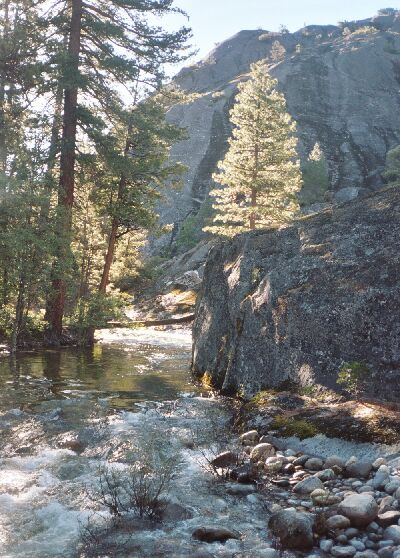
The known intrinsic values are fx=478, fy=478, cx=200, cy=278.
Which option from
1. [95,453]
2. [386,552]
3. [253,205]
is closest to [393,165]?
[253,205]

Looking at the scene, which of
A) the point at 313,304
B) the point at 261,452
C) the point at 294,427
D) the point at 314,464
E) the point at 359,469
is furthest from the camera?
the point at 313,304

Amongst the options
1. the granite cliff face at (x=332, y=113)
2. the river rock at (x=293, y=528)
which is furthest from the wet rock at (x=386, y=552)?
the granite cliff face at (x=332, y=113)

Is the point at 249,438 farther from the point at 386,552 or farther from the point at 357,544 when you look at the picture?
the point at 386,552

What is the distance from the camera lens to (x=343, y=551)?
432 centimetres

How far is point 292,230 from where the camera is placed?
496 inches

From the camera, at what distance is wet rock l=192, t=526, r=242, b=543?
186 inches

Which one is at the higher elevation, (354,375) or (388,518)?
(354,375)

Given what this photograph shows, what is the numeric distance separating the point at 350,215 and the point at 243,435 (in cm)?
626

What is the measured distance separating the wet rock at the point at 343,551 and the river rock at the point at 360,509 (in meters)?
0.43

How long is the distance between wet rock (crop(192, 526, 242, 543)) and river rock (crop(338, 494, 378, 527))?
1.12 meters

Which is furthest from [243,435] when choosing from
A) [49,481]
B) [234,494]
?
[49,481]

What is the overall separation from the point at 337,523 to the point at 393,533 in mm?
517

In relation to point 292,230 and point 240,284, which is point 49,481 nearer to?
point 240,284

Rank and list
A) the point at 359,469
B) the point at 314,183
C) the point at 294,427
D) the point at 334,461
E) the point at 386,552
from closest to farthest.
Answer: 1. the point at 386,552
2. the point at 359,469
3. the point at 334,461
4. the point at 294,427
5. the point at 314,183
